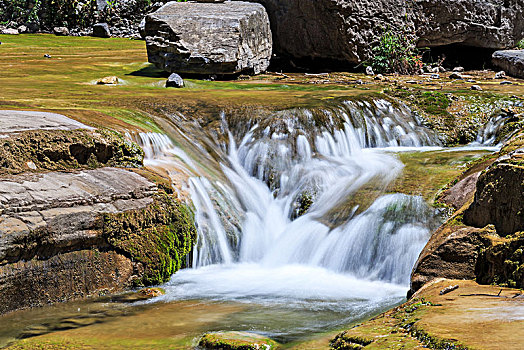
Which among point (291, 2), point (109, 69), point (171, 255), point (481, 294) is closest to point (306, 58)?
point (291, 2)

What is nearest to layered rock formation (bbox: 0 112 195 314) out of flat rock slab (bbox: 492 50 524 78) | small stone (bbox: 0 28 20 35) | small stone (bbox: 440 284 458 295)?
small stone (bbox: 440 284 458 295)

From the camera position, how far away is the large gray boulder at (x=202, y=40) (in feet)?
39.2

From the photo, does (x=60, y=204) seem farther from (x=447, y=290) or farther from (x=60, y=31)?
(x=60, y=31)

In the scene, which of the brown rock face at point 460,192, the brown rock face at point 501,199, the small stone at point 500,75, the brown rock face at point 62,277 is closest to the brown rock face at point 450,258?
the brown rock face at point 501,199

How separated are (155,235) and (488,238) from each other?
314cm

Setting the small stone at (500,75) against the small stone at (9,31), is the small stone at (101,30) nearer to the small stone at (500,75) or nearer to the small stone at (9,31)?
the small stone at (9,31)

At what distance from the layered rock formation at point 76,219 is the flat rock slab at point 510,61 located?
32.1 feet

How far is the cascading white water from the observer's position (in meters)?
5.44

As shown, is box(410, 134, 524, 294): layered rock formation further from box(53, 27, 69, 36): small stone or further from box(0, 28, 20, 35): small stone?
box(0, 28, 20, 35): small stone

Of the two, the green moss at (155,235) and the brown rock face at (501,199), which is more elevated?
the brown rock face at (501,199)

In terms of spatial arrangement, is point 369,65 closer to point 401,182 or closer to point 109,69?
point 109,69

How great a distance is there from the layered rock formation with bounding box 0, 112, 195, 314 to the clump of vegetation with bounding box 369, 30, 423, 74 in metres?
8.91

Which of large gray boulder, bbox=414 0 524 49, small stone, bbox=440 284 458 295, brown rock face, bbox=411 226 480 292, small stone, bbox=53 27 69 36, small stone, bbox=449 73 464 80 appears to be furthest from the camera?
small stone, bbox=53 27 69 36

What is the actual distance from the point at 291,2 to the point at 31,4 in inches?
580
